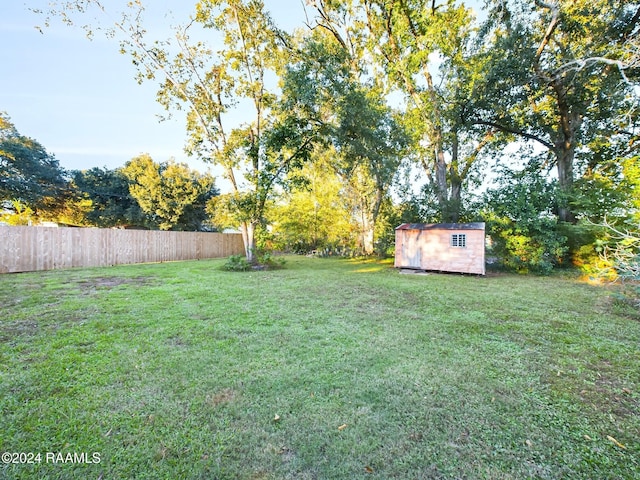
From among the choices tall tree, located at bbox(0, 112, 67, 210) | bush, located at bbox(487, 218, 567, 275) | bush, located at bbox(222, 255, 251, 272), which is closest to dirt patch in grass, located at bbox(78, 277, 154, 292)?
bush, located at bbox(222, 255, 251, 272)

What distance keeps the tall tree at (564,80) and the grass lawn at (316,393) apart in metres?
8.48

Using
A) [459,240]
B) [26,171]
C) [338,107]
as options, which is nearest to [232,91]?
[338,107]

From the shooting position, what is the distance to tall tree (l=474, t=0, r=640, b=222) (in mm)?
8086

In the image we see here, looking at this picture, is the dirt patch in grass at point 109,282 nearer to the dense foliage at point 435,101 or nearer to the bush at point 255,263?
the bush at point 255,263

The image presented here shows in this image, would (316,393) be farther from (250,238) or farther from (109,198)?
(109,198)

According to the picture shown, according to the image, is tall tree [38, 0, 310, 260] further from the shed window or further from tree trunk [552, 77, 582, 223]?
tree trunk [552, 77, 582, 223]

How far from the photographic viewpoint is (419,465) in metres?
1.42

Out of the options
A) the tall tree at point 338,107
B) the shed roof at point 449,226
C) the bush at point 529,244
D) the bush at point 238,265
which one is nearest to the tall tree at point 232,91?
the bush at point 238,265

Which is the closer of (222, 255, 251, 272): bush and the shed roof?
the shed roof

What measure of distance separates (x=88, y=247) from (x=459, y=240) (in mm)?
13288

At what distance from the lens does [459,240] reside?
8.79 m

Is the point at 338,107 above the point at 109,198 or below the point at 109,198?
above

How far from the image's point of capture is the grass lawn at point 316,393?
1438 mm

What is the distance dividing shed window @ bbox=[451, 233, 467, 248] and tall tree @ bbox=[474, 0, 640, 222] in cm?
345
